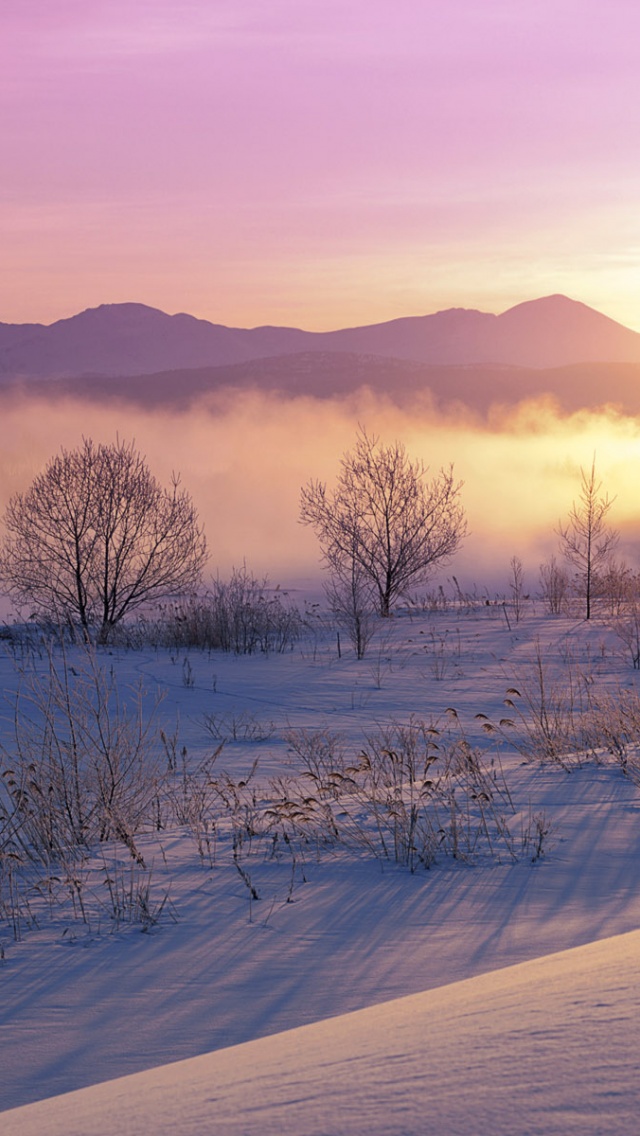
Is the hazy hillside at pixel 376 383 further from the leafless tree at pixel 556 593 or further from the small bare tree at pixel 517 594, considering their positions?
the leafless tree at pixel 556 593

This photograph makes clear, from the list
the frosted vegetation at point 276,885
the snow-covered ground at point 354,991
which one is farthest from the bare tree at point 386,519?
the snow-covered ground at point 354,991

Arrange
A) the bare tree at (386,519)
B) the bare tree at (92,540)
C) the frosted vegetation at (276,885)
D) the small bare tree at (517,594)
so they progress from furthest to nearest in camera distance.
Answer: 1. the bare tree at (386,519)
2. the bare tree at (92,540)
3. the small bare tree at (517,594)
4. the frosted vegetation at (276,885)

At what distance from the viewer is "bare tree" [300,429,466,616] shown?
2842 centimetres

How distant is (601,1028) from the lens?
70.1 inches

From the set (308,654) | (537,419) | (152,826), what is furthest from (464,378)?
(152,826)

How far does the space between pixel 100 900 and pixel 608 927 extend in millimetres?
2217

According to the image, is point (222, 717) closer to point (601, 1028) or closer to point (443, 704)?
point (443, 704)

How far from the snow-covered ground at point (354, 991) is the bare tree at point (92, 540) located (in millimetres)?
15546

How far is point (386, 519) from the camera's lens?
28734mm

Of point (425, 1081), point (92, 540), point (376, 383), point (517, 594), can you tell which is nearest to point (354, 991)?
point (425, 1081)

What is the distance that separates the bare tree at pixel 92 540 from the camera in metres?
23.9

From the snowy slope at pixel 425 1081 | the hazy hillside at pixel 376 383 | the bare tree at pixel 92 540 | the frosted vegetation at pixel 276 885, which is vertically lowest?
the frosted vegetation at pixel 276 885

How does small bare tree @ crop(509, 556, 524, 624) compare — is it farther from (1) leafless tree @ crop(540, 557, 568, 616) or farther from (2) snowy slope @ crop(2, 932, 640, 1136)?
(2) snowy slope @ crop(2, 932, 640, 1136)

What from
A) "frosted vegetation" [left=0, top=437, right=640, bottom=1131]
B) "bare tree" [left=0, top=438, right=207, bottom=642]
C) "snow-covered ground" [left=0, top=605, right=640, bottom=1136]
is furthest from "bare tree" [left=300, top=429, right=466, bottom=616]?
"snow-covered ground" [left=0, top=605, right=640, bottom=1136]
